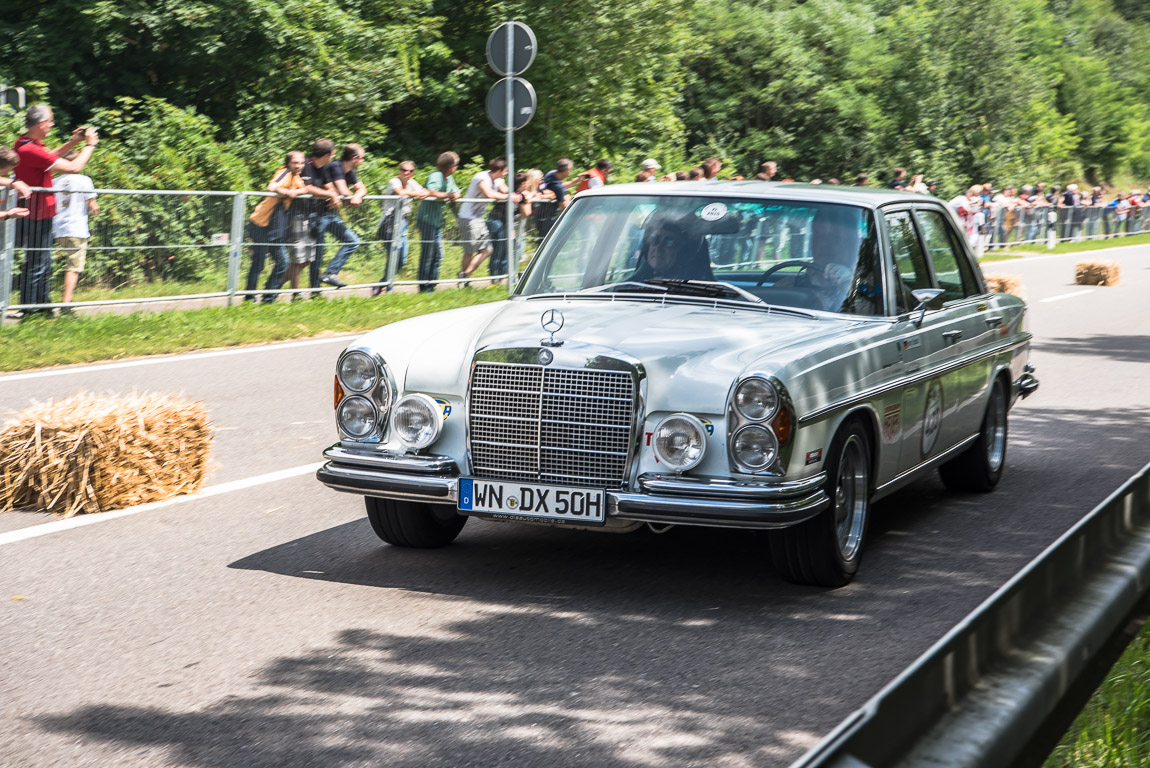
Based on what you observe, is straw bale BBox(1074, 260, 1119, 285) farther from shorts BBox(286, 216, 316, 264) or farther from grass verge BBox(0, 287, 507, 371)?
shorts BBox(286, 216, 316, 264)

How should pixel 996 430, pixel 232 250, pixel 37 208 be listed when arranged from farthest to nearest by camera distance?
1. pixel 232 250
2. pixel 37 208
3. pixel 996 430

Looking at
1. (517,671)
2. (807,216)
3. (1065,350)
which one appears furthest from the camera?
(1065,350)

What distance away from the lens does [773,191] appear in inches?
266

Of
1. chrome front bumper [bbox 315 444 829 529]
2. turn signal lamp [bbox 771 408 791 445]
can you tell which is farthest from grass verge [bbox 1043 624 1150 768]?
turn signal lamp [bbox 771 408 791 445]

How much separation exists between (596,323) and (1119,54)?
89989mm

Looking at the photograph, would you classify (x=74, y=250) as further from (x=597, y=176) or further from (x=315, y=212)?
(x=597, y=176)

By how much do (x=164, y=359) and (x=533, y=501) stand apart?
26.0ft

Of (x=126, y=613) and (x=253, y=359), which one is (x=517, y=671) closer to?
(x=126, y=613)

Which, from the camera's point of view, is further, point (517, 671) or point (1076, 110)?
point (1076, 110)

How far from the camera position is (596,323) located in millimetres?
5852

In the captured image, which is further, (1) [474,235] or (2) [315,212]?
(1) [474,235]

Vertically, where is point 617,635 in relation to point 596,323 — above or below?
below

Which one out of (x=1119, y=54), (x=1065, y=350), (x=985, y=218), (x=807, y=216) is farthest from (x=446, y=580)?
(x=1119, y=54)

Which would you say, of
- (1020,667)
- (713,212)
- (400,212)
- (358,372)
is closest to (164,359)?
(400,212)
